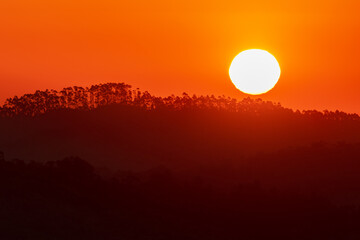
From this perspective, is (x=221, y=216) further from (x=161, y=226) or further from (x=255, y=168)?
(x=255, y=168)

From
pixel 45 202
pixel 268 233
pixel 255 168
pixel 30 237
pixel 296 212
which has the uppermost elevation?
pixel 255 168

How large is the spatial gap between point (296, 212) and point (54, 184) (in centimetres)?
2769

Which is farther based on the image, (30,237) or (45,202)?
(45,202)

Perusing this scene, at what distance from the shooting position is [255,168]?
578 ft

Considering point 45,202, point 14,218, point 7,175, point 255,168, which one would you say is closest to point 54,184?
point 7,175

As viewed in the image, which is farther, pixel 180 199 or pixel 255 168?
pixel 255 168

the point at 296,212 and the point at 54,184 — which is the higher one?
the point at 296,212

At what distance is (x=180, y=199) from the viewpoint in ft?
352

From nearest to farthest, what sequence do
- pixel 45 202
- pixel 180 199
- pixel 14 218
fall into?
pixel 14 218 → pixel 45 202 → pixel 180 199

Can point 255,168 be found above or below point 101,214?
above

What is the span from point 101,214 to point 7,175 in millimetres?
15696

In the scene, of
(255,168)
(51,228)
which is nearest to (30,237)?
(51,228)

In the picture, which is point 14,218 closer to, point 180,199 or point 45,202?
point 45,202

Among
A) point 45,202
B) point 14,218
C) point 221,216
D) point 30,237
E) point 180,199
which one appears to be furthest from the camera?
point 180,199
